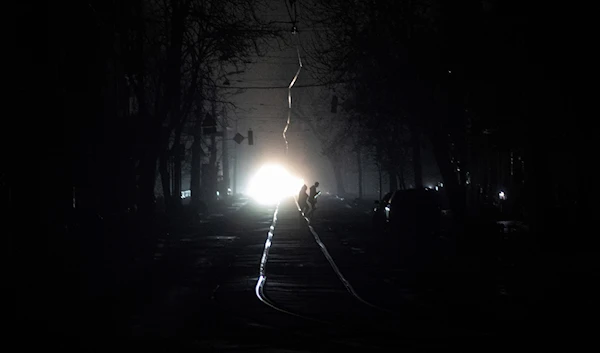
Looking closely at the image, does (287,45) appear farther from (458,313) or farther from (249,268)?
(458,313)

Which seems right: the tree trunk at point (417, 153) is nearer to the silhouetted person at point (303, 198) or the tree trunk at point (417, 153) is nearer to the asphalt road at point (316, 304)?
the silhouetted person at point (303, 198)

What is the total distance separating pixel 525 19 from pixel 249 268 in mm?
11886

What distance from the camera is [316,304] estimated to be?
56.1ft

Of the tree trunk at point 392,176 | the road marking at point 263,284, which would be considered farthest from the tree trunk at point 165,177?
the road marking at point 263,284

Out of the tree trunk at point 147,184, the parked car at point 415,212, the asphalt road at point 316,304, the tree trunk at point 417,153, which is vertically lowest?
the asphalt road at point 316,304

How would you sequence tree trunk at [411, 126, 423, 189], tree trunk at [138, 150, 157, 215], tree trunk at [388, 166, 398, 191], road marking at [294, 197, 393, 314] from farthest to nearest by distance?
tree trunk at [388, 166, 398, 191] → tree trunk at [411, 126, 423, 189] → tree trunk at [138, 150, 157, 215] → road marking at [294, 197, 393, 314]

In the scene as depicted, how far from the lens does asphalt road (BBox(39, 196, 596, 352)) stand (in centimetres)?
1263

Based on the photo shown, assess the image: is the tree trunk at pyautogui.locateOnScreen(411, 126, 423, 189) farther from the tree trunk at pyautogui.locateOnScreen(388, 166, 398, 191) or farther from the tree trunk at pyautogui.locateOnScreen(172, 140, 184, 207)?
the tree trunk at pyautogui.locateOnScreen(172, 140, 184, 207)

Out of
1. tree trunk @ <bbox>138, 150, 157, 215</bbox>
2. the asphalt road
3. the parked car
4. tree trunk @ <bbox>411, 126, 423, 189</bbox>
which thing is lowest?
the asphalt road

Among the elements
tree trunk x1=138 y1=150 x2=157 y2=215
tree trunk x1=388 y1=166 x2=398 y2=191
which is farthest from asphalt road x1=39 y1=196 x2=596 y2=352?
tree trunk x1=388 y1=166 x2=398 y2=191

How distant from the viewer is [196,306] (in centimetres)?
1669

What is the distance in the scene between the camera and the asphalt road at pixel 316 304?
12.6 metres

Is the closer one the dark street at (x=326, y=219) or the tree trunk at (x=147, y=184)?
the dark street at (x=326, y=219)

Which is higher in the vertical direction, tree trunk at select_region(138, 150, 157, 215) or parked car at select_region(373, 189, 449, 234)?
tree trunk at select_region(138, 150, 157, 215)
